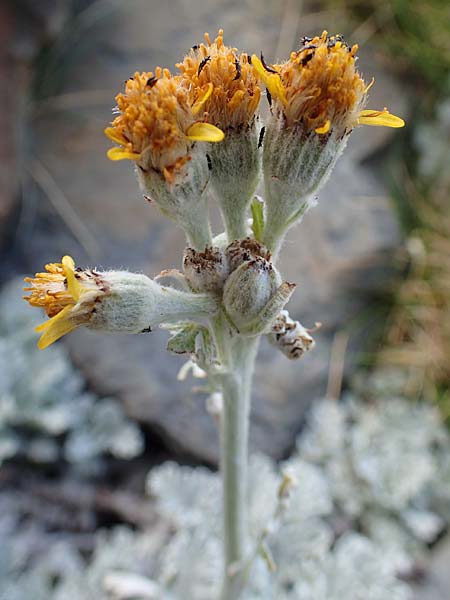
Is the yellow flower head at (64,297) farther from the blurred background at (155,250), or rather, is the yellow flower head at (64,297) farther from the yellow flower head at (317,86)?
the blurred background at (155,250)

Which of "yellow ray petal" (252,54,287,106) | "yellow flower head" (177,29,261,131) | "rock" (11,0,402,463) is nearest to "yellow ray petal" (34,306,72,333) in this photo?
"yellow flower head" (177,29,261,131)

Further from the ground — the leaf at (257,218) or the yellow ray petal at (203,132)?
the yellow ray petal at (203,132)

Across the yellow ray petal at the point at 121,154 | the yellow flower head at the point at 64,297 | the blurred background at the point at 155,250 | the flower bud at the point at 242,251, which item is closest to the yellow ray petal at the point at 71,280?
the yellow flower head at the point at 64,297

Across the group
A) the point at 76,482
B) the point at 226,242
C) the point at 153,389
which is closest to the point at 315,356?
the point at 153,389

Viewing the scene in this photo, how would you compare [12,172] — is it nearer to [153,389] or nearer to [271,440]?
[153,389]

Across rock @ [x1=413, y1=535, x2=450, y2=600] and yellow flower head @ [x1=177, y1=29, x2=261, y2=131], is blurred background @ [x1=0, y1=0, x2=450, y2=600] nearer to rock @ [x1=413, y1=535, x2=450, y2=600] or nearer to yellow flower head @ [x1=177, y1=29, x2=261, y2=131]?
rock @ [x1=413, y1=535, x2=450, y2=600]
